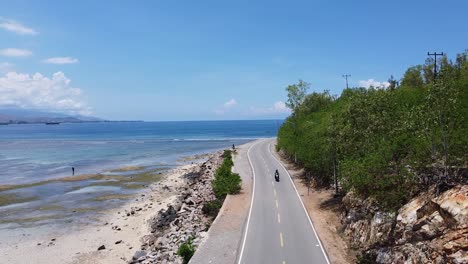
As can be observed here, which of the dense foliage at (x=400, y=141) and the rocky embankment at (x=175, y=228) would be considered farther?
the rocky embankment at (x=175, y=228)

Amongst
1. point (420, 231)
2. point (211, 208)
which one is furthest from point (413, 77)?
point (420, 231)

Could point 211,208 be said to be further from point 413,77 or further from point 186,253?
point 413,77

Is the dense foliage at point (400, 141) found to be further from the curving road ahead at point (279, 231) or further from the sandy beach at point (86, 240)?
the sandy beach at point (86, 240)

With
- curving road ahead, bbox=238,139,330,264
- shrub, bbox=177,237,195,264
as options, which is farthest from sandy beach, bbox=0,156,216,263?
curving road ahead, bbox=238,139,330,264

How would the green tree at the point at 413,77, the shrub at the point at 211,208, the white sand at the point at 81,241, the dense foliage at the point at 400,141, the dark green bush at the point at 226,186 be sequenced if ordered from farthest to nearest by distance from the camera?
the green tree at the point at 413,77 < the dark green bush at the point at 226,186 < the shrub at the point at 211,208 < the white sand at the point at 81,241 < the dense foliage at the point at 400,141

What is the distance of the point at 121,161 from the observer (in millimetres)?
93000

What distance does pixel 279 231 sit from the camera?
90.4 feet

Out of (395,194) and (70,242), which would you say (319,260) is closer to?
(395,194)

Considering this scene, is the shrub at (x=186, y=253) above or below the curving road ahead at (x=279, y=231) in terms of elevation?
below

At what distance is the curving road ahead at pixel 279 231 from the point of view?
23.1 meters

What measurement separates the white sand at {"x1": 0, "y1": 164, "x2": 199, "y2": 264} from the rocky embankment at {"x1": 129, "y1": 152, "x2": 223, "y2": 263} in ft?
4.34

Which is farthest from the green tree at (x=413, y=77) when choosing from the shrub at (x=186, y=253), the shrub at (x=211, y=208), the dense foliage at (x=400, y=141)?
the shrub at (x=186, y=253)

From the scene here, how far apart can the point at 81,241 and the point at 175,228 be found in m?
8.18

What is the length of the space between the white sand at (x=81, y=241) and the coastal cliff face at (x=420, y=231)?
17493 mm
